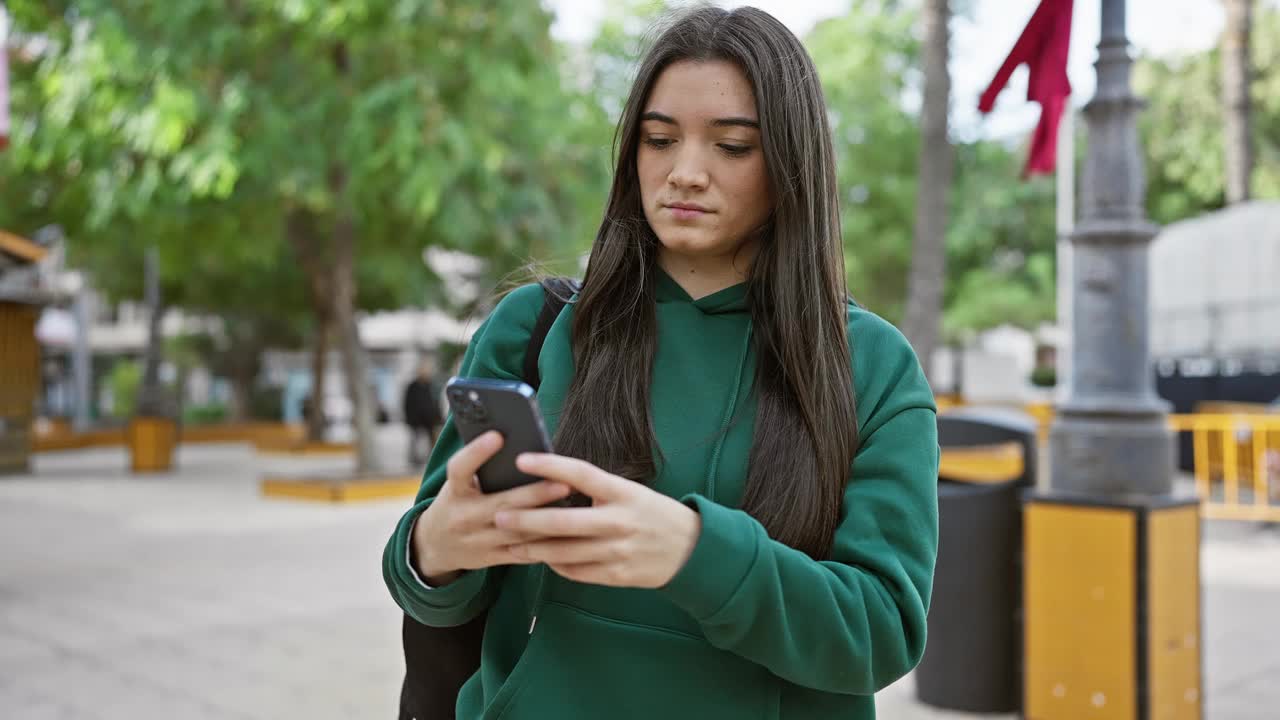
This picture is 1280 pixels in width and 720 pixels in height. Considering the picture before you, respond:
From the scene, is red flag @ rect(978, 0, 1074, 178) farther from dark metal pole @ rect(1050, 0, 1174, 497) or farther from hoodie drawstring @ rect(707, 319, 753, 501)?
hoodie drawstring @ rect(707, 319, 753, 501)

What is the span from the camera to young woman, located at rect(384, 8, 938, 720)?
1.25 meters

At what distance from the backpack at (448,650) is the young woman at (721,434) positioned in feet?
0.10

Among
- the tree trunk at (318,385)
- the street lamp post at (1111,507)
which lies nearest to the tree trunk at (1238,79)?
the street lamp post at (1111,507)

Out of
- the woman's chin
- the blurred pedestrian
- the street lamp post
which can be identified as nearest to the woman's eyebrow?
the woman's chin

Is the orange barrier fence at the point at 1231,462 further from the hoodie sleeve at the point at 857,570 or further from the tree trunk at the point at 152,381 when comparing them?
the tree trunk at the point at 152,381

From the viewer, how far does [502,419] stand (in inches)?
44.4

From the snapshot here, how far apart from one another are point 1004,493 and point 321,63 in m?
10.2

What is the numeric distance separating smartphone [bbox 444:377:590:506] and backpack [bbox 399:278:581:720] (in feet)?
1.20

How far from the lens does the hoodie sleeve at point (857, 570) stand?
1.16 meters

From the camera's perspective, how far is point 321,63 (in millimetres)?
12875

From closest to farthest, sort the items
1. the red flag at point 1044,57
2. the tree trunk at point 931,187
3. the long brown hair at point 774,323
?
the long brown hair at point 774,323, the red flag at point 1044,57, the tree trunk at point 931,187

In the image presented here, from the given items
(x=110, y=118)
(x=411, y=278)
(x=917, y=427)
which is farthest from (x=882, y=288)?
(x=917, y=427)

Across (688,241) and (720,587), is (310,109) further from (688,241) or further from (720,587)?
(720,587)

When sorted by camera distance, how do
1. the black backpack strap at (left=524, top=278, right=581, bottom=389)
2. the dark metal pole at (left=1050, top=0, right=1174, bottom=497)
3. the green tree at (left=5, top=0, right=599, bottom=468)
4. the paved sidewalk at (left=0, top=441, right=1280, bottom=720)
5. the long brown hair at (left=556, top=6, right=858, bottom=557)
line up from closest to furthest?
the long brown hair at (left=556, top=6, right=858, bottom=557) → the black backpack strap at (left=524, top=278, right=581, bottom=389) → the dark metal pole at (left=1050, top=0, right=1174, bottom=497) → the paved sidewalk at (left=0, top=441, right=1280, bottom=720) → the green tree at (left=5, top=0, right=599, bottom=468)
